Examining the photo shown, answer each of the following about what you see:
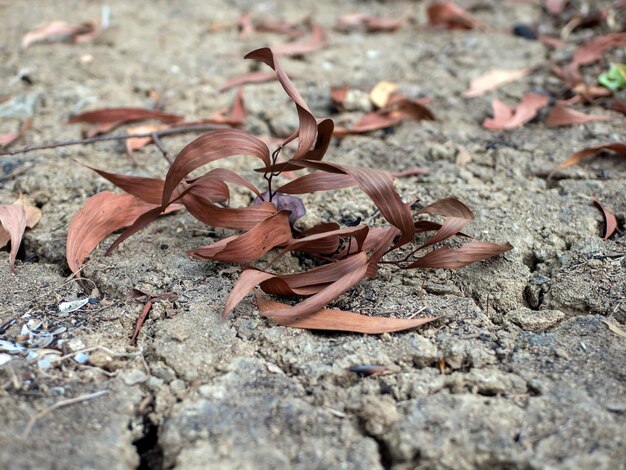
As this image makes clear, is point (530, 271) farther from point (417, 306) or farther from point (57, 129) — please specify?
point (57, 129)

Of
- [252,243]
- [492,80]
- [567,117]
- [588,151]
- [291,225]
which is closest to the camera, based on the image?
[252,243]

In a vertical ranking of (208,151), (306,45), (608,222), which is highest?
(208,151)

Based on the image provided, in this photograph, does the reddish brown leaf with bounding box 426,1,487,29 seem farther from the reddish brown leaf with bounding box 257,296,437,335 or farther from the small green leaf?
the reddish brown leaf with bounding box 257,296,437,335

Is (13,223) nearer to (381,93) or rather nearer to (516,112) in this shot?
(381,93)

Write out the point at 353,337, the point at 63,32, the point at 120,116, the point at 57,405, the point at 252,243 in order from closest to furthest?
1. the point at 57,405
2. the point at 353,337
3. the point at 252,243
4. the point at 120,116
5. the point at 63,32

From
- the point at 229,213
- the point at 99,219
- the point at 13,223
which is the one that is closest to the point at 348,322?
the point at 229,213

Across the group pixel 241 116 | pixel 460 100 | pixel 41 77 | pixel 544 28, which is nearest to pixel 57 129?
pixel 41 77
